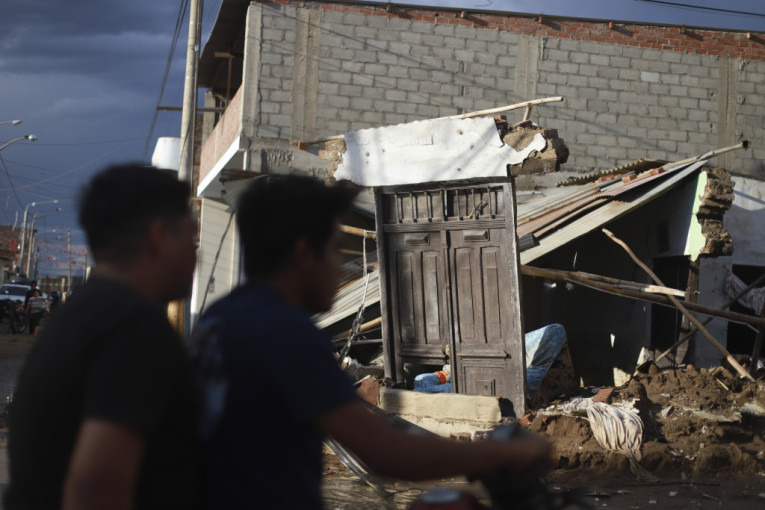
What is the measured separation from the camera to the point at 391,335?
29.1ft

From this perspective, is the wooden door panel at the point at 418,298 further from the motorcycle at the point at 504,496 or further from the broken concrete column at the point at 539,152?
the motorcycle at the point at 504,496

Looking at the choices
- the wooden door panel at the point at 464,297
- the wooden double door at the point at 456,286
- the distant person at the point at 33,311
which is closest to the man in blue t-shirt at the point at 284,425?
the wooden double door at the point at 456,286

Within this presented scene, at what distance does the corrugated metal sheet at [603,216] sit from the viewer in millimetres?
9516

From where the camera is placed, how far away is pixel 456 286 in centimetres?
846

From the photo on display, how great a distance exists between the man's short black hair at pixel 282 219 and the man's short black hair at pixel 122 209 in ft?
0.58

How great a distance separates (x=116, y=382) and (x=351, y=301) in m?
8.93

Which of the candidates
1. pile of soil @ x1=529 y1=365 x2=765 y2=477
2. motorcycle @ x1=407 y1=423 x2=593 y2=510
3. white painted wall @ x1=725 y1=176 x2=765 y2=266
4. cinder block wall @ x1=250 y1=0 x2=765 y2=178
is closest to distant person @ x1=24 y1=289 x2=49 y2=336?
cinder block wall @ x1=250 y1=0 x2=765 y2=178

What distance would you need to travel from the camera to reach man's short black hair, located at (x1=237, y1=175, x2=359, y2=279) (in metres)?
1.73

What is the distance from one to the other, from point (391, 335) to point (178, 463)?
7.35m

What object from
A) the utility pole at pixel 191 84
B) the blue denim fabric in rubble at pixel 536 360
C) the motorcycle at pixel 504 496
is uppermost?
the utility pole at pixel 191 84

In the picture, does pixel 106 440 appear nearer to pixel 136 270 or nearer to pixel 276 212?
pixel 136 270

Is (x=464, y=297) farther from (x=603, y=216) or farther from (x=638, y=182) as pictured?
(x=638, y=182)

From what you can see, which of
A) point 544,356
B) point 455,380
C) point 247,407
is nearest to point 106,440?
point 247,407

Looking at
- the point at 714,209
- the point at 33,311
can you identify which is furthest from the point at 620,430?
the point at 33,311
